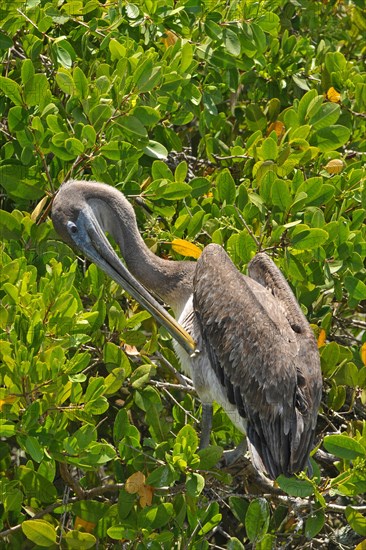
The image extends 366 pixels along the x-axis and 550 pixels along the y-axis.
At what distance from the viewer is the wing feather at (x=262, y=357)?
15.7ft

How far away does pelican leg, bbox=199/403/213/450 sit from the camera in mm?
4809

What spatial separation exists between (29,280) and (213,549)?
7.44ft

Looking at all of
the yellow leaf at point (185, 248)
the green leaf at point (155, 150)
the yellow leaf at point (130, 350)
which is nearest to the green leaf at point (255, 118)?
the green leaf at point (155, 150)

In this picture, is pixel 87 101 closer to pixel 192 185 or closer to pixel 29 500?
pixel 192 185

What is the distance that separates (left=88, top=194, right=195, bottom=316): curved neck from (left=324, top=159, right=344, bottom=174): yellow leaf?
2.93 ft

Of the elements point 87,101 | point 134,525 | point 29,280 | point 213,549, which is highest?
point 87,101

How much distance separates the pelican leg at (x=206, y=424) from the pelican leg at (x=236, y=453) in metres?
0.31

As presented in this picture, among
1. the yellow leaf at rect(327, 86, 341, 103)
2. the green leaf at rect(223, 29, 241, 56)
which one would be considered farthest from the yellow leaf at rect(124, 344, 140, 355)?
the yellow leaf at rect(327, 86, 341, 103)

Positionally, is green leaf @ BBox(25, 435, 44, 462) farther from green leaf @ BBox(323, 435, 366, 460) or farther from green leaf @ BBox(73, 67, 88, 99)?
green leaf @ BBox(73, 67, 88, 99)

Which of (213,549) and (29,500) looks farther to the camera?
(213,549)

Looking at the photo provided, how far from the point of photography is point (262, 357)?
4.91 meters

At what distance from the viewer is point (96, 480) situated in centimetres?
478

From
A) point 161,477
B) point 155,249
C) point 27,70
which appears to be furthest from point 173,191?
point 161,477

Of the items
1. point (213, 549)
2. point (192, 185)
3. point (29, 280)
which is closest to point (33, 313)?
point (29, 280)
